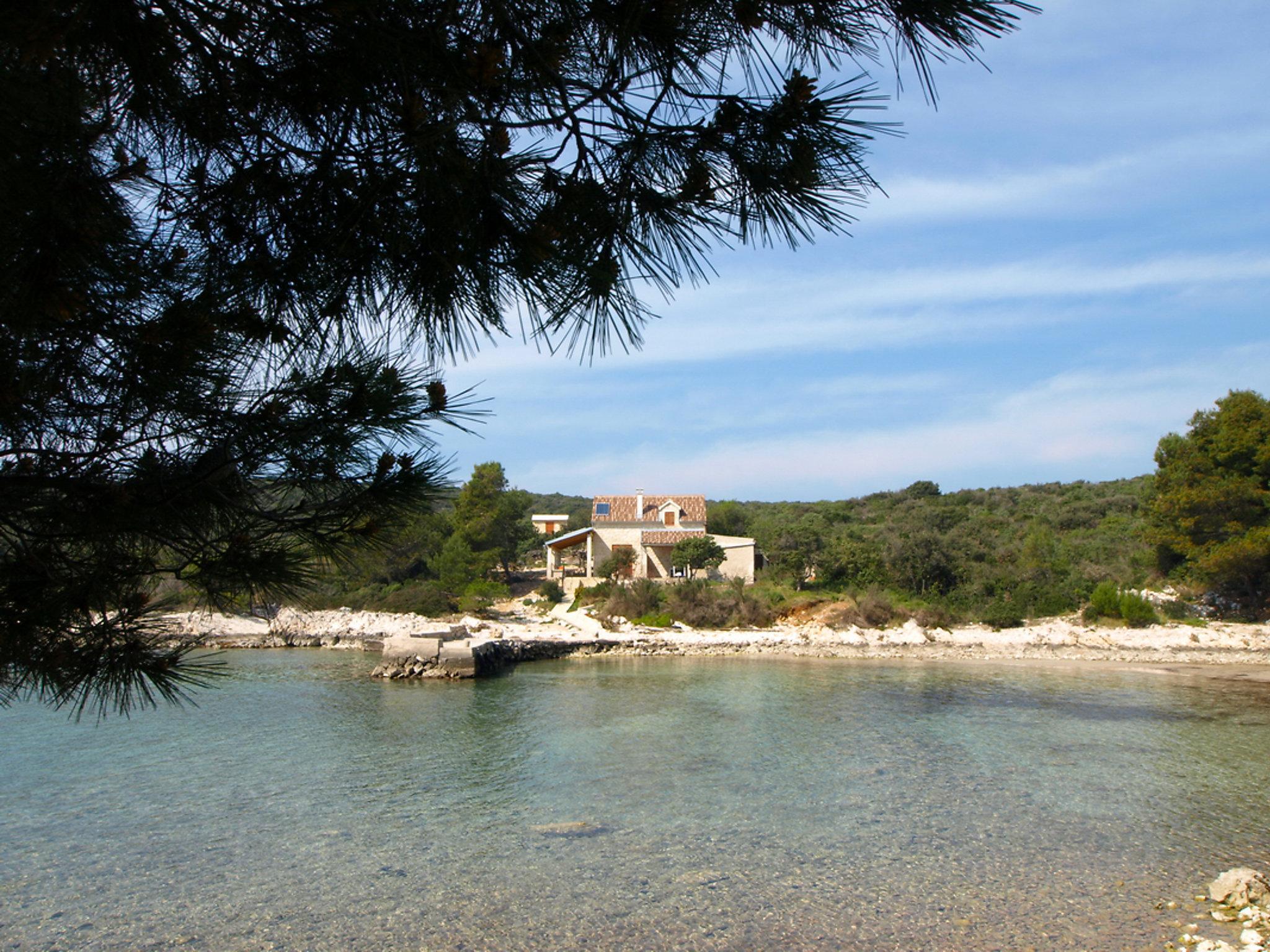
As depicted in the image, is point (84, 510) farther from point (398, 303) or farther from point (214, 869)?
point (214, 869)

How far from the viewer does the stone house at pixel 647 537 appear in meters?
29.6

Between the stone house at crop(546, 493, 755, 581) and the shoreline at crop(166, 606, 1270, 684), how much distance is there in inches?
237

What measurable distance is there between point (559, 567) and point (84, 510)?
1177 inches

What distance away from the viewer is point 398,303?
8.53 feet

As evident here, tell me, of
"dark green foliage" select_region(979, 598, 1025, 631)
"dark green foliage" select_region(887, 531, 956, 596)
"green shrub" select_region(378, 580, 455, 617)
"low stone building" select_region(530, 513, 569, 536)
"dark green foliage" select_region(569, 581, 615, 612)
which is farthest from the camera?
"low stone building" select_region(530, 513, 569, 536)

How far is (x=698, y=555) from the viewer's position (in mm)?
28500

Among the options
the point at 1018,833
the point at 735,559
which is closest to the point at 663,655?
the point at 735,559

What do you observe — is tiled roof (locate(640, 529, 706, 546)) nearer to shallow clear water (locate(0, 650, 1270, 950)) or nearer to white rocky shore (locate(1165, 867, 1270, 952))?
shallow clear water (locate(0, 650, 1270, 950))

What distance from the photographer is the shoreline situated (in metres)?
18.6

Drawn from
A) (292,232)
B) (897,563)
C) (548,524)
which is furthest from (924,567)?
(292,232)

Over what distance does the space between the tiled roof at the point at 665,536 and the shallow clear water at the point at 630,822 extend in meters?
17.3

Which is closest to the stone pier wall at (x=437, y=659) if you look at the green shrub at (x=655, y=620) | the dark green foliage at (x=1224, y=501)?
the green shrub at (x=655, y=620)

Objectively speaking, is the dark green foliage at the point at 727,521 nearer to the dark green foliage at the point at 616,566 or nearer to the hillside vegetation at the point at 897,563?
the hillside vegetation at the point at 897,563

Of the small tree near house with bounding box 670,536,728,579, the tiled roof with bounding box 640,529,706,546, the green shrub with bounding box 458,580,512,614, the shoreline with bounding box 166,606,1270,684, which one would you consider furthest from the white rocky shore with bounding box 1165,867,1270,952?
the tiled roof with bounding box 640,529,706,546
